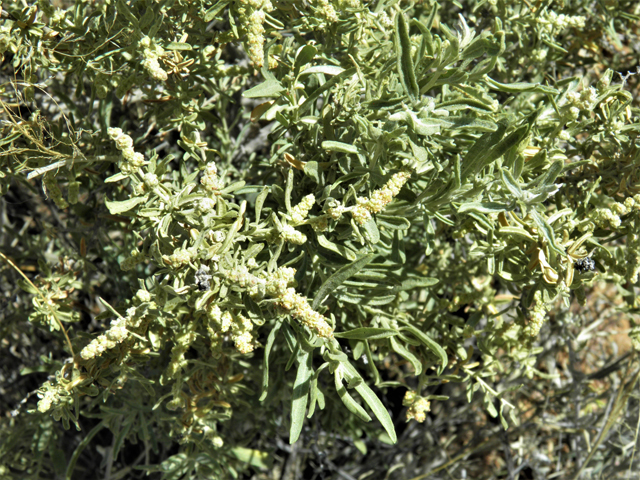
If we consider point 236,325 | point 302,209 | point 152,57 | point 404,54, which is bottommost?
point 236,325

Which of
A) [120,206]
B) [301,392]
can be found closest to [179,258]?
[120,206]

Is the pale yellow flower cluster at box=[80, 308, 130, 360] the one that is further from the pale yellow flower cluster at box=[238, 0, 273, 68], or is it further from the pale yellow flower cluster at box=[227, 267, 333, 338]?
the pale yellow flower cluster at box=[238, 0, 273, 68]

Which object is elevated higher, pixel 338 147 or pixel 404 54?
pixel 404 54

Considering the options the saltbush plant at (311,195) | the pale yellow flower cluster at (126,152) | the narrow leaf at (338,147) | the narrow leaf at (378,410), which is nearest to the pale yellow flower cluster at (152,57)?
the saltbush plant at (311,195)

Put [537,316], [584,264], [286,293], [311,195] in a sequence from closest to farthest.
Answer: [286,293] < [311,195] < [584,264] < [537,316]

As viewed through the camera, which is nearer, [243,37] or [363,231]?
[363,231]

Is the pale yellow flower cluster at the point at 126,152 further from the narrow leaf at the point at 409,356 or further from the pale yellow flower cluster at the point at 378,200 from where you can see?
the narrow leaf at the point at 409,356

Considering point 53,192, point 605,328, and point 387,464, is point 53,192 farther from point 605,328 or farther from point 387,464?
point 605,328

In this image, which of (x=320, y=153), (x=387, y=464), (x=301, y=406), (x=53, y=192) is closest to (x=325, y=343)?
(x=301, y=406)

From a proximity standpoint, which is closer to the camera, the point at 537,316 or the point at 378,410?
the point at 378,410

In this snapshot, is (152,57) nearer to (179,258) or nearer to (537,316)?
(179,258)
